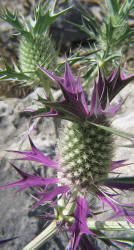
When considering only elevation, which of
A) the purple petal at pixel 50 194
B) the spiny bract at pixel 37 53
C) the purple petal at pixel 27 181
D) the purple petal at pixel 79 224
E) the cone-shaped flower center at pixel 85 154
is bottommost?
the purple petal at pixel 79 224

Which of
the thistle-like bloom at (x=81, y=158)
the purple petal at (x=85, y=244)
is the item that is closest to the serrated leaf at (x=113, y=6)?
the thistle-like bloom at (x=81, y=158)

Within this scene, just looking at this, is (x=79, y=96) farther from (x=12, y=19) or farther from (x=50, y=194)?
(x=12, y=19)

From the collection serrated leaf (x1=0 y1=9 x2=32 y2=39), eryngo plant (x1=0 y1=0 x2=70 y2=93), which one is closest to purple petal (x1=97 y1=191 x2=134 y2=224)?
eryngo plant (x1=0 y1=0 x2=70 y2=93)

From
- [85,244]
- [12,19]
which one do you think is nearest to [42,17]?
[12,19]

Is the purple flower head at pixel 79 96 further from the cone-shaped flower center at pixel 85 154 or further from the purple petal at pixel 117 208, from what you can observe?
the purple petal at pixel 117 208

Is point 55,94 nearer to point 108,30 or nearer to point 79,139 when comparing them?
point 108,30

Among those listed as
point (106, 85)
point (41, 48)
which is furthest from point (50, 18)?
point (106, 85)
